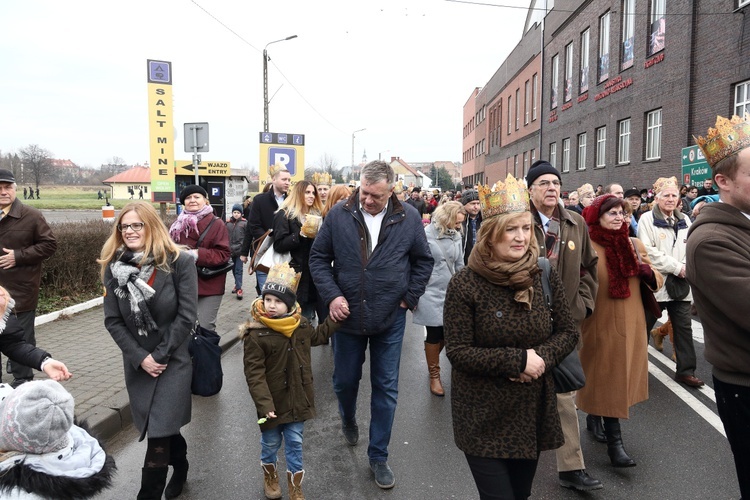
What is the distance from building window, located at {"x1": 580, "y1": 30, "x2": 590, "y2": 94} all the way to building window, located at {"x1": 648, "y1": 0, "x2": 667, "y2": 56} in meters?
7.08

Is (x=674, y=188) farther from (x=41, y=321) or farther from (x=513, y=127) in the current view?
(x=513, y=127)

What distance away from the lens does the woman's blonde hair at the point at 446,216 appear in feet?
20.2

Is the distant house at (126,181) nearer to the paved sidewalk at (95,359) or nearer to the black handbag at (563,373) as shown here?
the paved sidewalk at (95,359)

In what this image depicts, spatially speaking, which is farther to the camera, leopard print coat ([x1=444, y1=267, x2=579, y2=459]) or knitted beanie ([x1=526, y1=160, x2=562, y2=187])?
knitted beanie ([x1=526, y1=160, x2=562, y2=187])

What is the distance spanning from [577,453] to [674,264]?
117 inches

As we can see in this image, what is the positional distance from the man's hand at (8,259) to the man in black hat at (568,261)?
14.9ft

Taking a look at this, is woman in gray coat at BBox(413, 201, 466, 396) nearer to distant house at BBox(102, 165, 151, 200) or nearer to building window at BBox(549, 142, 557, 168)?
building window at BBox(549, 142, 557, 168)

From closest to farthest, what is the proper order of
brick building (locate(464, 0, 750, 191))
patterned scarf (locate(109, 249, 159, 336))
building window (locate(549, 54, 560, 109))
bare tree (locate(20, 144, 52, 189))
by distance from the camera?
patterned scarf (locate(109, 249, 159, 336))
brick building (locate(464, 0, 750, 191))
building window (locate(549, 54, 560, 109))
bare tree (locate(20, 144, 52, 189))

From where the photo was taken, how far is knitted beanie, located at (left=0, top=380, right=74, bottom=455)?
2012 millimetres

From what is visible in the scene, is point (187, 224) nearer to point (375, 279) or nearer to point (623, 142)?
point (375, 279)

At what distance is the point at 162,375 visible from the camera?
346 cm

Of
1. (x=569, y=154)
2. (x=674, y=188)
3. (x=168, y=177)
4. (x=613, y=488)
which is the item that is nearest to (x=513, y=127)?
(x=569, y=154)

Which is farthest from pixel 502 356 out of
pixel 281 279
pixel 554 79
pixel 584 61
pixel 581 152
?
pixel 554 79

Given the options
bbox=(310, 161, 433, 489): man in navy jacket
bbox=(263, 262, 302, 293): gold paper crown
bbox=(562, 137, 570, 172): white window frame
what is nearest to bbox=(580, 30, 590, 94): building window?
bbox=(562, 137, 570, 172): white window frame
